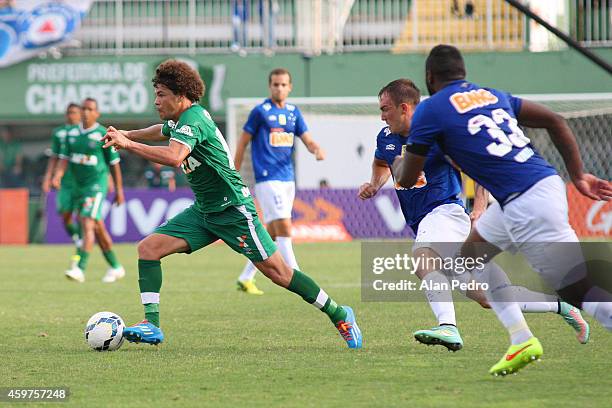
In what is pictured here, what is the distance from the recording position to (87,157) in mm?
15711

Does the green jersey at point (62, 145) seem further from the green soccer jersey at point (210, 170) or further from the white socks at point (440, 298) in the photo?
the white socks at point (440, 298)

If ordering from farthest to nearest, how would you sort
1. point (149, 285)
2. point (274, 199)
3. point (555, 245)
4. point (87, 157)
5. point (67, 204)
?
point (67, 204)
point (87, 157)
point (274, 199)
point (149, 285)
point (555, 245)

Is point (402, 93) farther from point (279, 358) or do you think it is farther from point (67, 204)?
point (67, 204)

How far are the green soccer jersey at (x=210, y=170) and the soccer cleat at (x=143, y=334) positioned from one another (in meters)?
0.96

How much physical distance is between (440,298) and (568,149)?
5.67 ft

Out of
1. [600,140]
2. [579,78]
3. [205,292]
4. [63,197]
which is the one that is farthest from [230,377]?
[579,78]

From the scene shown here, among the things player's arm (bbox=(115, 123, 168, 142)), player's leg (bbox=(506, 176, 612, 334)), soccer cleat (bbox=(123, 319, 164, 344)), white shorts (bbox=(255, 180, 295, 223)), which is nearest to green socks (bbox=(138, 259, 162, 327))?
soccer cleat (bbox=(123, 319, 164, 344))

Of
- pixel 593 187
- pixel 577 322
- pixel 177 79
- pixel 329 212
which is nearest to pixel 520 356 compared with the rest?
pixel 593 187

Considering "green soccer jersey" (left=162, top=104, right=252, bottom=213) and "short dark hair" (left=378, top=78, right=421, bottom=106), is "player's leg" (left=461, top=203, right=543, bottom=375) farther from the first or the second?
"green soccer jersey" (left=162, top=104, right=252, bottom=213)

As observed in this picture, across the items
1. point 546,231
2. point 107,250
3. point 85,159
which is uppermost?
point 546,231

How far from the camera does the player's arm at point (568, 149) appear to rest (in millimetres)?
6305

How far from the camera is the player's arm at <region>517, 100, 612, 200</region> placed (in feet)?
20.7

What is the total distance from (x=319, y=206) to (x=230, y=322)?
13984mm

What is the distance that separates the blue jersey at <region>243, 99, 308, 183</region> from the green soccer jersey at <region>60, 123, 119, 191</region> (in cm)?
297
